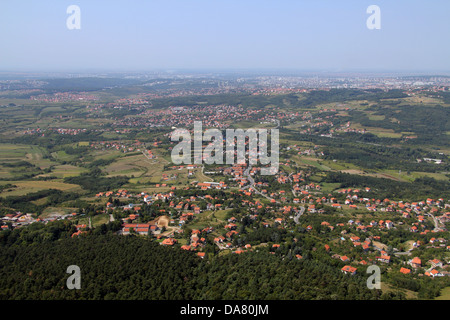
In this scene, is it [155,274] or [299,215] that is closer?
[155,274]

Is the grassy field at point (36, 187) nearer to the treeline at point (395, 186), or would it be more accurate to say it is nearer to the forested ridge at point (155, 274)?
the forested ridge at point (155, 274)

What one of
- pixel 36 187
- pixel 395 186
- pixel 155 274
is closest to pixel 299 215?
pixel 395 186

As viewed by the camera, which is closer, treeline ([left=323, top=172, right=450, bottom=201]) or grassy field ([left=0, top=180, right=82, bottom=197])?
grassy field ([left=0, top=180, right=82, bottom=197])

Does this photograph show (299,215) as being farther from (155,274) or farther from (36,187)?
(36,187)

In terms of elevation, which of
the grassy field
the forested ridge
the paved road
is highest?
the grassy field

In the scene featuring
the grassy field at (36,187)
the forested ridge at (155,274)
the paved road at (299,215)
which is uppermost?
the grassy field at (36,187)

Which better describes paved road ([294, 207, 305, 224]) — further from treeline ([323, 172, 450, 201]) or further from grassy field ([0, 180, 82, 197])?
grassy field ([0, 180, 82, 197])

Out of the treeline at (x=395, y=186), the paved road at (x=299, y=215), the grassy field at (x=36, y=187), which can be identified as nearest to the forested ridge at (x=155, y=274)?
the paved road at (x=299, y=215)

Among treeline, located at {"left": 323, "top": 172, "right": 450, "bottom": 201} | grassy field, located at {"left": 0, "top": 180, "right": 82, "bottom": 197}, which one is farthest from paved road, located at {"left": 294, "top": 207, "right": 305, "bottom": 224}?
grassy field, located at {"left": 0, "top": 180, "right": 82, "bottom": 197}

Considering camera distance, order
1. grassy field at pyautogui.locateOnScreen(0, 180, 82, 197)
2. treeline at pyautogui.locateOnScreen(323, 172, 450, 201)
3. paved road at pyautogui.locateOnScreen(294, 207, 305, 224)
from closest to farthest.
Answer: paved road at pyautogui.locateOnScreen(294, 207, 305, 224), grassy field at pyautogui.locateOnScreen(0, 180, 82, 197), treeline at pyautogui.locateOnScreen(323, 172, 450, 201)
